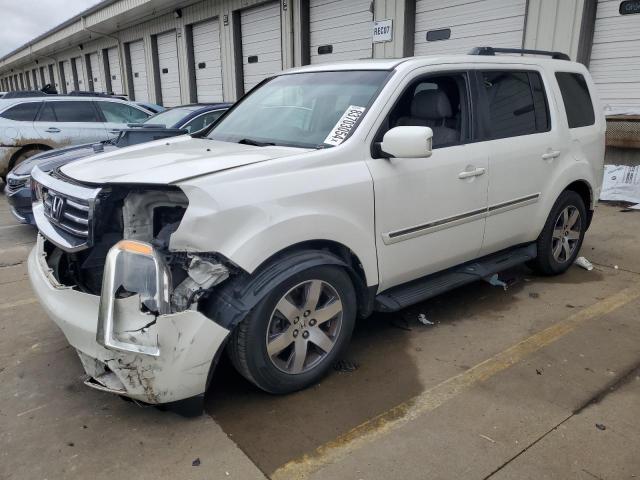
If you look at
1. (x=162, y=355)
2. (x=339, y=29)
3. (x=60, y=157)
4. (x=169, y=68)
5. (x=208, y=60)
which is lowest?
(x=162, y=355)

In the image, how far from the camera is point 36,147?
9.10 metres

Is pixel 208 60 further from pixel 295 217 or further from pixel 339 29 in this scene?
pixel 295 217

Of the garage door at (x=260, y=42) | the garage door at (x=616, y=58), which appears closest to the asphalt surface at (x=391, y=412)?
the garage door at (x=616, y=58)

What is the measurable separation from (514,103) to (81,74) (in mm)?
30469

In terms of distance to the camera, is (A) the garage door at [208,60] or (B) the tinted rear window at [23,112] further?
(A) the garage door at [208,60]

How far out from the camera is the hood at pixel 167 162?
253 cm

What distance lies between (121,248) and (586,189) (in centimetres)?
407

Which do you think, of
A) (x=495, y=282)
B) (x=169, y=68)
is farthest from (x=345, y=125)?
(x=169, y=68)

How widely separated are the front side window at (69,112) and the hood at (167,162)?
22.1ft

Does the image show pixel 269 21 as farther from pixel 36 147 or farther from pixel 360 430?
pixel 360 430

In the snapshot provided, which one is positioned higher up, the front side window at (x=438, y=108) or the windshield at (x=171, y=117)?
the front side window at (x=438, y=108)

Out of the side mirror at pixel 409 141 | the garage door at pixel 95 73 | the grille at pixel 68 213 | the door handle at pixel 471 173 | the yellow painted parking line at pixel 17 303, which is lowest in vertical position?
the yellow painted parking line at pixel 17 303

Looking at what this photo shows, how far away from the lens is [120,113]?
959 centimetres

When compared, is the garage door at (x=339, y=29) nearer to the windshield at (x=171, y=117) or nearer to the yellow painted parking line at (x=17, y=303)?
the windshield at (x=171, y=117)
